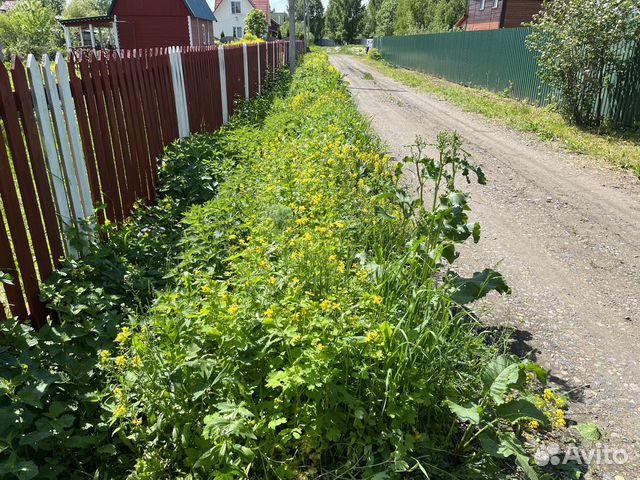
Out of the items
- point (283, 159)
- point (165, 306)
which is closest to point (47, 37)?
point (283, 159)

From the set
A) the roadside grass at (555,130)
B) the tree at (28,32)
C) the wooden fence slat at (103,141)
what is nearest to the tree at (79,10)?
the tree at (28,32)

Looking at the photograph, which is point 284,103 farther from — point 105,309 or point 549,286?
point 105,309

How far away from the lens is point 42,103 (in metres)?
3.28

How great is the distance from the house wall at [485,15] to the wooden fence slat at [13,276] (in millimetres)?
31486

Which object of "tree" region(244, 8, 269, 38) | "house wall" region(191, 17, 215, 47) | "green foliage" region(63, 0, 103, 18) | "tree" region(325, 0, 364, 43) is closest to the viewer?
"house wall" region(191, 17, 215, 47)

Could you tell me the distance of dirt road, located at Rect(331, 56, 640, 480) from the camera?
3041mm

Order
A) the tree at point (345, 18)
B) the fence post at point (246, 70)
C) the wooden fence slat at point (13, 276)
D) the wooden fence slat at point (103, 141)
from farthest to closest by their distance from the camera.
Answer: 1. the tree at point (345, 18)
2. the fence post at point (246, 70)
3. the wooden fence slat at point (103, 141)
4. the wooden fence slat at point (13, 276)

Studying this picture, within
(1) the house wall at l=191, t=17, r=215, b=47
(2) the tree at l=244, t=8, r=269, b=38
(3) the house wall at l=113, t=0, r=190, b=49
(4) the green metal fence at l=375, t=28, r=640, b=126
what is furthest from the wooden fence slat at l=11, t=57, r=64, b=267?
(2) the tree at l=244, t=8, r=269, b=38

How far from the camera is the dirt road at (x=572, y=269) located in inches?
120

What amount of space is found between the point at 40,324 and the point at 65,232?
649mm

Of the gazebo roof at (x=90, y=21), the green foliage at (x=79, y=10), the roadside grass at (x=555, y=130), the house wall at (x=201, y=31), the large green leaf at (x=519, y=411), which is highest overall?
the green foliage at (x=79, y=10)

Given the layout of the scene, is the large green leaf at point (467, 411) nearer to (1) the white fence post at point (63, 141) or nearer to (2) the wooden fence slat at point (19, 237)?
(2) the wooden fence slat at point (19, 237)

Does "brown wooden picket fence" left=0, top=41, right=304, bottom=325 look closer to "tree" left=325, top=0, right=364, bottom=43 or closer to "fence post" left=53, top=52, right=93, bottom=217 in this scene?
"fence post" left=53, top=52, right=93, bottom=217

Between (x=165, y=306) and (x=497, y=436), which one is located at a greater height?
(x=165, y=306)
